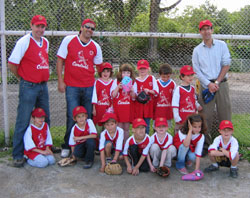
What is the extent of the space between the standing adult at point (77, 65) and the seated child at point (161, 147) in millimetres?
1251

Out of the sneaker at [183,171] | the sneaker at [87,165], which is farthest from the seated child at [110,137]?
the sneaker at [183,171]

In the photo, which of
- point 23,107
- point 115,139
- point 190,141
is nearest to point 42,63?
point 23,107

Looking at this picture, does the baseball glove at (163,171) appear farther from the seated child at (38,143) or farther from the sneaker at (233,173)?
the seated child at (38,143)

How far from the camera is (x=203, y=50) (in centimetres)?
449

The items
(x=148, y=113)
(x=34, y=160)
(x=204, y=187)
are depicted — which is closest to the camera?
(x=204, y=187)

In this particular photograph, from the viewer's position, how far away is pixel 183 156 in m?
4.06

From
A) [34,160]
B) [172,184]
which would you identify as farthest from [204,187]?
[34,160]

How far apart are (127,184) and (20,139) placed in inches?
71.5

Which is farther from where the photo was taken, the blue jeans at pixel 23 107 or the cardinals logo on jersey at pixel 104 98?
the cardinals logo on jersey at pixel 104 98

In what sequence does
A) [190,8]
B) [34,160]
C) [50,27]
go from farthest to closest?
[190,8], [50,27], [34,160]

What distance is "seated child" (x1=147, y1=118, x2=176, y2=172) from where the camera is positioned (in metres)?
3.96

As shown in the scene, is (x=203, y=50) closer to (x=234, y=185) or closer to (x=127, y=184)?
(x=234, y=185)

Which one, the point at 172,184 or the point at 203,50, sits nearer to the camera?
the point at 172,184

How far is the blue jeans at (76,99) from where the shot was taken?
14.1ft
